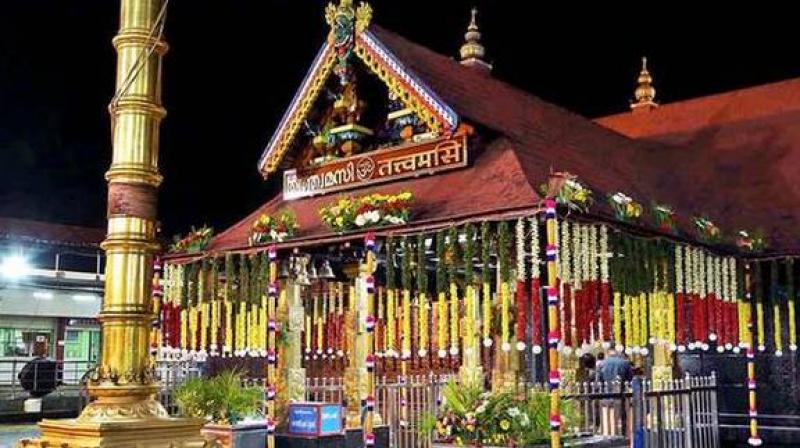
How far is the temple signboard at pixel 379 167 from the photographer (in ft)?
34.8

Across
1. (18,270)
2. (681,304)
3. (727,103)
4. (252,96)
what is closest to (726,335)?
(681,304)

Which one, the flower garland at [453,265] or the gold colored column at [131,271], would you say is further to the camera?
the flower garland at [453,265]

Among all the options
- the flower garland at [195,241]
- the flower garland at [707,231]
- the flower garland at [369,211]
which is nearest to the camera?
the flower garland at [369,211]

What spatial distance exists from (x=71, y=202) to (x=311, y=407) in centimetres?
742

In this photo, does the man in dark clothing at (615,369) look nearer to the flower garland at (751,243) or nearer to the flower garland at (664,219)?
the flower garland at (751,243)

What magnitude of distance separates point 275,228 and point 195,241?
1673mm

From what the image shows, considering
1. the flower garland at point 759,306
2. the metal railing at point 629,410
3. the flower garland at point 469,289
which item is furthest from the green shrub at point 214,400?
the flower garland at point 759,306

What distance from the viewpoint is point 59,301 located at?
25.5 metres

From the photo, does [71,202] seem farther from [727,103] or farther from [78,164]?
[727,103]

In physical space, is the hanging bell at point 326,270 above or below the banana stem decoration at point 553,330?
→ above

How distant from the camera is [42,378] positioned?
72.7 feet

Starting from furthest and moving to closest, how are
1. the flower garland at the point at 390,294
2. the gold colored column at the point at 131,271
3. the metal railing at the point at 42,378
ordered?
the metal railing at the point at 42,378, the flower garland at the point at 390,294, the gold colored column at the point at 131,271

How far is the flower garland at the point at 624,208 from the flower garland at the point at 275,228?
3.87 metres

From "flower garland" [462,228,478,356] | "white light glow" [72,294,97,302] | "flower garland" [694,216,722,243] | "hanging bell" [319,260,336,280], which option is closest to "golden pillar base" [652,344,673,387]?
"flower garland" [694,216,722,243]
